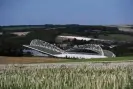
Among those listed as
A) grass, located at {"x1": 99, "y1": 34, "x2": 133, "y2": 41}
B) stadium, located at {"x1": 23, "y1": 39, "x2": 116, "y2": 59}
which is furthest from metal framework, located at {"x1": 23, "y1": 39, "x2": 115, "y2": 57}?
grass, located at {"x1": 99, "y1": 34, "x2": 133, "y2": 41}

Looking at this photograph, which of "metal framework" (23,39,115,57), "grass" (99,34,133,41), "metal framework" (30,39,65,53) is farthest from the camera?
"metal framework" (30,39,65,53)

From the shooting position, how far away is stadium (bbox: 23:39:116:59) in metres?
44.4

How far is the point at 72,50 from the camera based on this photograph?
44.8m

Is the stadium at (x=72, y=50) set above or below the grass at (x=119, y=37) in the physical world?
below

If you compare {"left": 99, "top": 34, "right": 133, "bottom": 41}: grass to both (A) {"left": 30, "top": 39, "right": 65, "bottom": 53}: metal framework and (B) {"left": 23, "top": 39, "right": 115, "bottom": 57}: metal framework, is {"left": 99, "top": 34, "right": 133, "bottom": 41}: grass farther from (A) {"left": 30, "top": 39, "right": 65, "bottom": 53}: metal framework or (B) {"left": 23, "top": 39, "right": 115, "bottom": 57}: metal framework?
(A) {"left": 30, "top": 39, "right": 65, "bottom": 53}: metal framework

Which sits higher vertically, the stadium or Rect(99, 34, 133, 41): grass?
Rect(99, 34, 133, 41): grass

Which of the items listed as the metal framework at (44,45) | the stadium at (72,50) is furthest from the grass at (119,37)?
the metal framework at (44,45)

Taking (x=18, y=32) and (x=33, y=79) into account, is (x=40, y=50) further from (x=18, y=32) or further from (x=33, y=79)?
(x=33, y=79)

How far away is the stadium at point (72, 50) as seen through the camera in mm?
44406

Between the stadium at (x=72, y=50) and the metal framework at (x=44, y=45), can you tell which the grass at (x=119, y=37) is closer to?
the stadium at (x=72, y=50)

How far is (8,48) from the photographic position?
39812mm

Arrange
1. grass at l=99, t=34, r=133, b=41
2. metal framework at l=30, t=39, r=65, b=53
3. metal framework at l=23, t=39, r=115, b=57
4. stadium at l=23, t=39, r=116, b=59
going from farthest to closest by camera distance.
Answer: metal framework at l=30, t=39, r=65, b=53
stadium at l=23, t=39, r=116, b=59
metal framework at l=23, t=39, r=115, b=57
grass at l=99, t=34, r=133, b=41

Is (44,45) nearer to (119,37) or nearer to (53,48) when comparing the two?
(53,48)

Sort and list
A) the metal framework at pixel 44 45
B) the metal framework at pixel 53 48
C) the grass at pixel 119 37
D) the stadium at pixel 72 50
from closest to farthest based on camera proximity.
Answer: the grass at pixel 119 37 < the metal framework at pixel 53 48 < the stadium at pixel 72 50 < the metal framework at pixel 44 45
